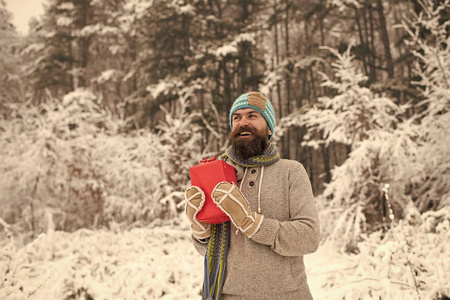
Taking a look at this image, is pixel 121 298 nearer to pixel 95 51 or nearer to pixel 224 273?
Result: pixel 224 273

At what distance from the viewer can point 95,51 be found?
1526 cm

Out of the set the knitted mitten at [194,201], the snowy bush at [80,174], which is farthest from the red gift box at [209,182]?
the snowy bush at [80,174]

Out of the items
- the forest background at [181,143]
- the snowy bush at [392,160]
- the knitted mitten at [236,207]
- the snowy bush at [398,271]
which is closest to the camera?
the knitted mitten at [236,207]

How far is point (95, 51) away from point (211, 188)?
16261 millimetres

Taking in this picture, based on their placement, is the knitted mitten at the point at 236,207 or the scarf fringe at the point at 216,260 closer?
the knitted mitten at the point at 236,207

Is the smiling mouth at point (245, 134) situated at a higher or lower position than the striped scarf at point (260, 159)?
higher

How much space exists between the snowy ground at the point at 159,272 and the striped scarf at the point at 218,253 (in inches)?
85.2

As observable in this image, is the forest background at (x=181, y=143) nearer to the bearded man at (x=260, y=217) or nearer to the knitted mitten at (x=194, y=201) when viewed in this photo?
the bearded man at (x=260, y=217)

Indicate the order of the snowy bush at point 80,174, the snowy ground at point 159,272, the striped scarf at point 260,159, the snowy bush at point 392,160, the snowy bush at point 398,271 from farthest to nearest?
the snowy bush at point 80,174 → the snowy bush at point 392,160 → the snowy ground at point 159,272 → the snowy bush at point 398,271 → the striped scarf at point 260,159

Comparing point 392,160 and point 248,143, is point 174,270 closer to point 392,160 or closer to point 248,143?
point 248,143

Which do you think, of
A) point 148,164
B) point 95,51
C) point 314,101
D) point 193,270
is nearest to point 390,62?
point 314,101

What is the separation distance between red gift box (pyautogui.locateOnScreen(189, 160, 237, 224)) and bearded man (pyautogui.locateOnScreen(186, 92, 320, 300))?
0.14 feet

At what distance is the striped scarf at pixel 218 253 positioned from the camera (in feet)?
5.23

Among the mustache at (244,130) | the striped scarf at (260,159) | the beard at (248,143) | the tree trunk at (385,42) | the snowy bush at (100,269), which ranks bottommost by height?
the snowy bush at (100,269)
